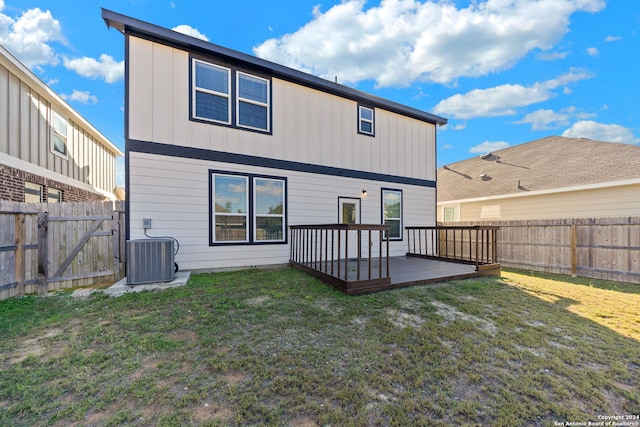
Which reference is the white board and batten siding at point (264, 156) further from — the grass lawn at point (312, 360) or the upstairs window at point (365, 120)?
the grass lawn at point (312, 360)

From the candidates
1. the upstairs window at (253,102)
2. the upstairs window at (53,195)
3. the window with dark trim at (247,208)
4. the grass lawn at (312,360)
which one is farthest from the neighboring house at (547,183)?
the upstairs window at (53,195)

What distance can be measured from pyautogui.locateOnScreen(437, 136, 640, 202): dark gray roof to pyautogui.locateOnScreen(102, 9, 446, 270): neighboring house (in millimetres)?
6141

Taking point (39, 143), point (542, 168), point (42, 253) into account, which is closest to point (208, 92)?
point (42, 253)

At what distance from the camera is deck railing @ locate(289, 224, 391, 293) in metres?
4.66

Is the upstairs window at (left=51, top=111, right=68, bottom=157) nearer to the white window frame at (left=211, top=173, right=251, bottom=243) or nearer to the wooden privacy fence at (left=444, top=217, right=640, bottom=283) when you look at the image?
the white window frame at (left=211, top=173, right=251, bottom=243)

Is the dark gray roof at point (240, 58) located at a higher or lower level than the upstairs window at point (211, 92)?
higher

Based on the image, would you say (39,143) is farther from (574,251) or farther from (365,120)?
(574,251)

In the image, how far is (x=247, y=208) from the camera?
264 inches

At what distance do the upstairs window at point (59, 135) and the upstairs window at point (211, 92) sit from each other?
20.6ft

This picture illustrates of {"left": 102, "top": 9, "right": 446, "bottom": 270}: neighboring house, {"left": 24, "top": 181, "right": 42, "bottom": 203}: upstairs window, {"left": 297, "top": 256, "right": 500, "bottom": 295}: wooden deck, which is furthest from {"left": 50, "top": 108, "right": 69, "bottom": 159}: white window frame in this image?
{"left": 297, "top": 256, "right": 500, "bottom": 295}: wooden deck

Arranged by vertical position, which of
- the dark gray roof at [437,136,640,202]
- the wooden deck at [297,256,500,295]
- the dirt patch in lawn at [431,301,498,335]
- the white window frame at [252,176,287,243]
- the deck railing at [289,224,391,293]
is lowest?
the dirt patch in lawn at [431,301,498,335]

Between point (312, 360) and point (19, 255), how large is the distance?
5686 millimetres

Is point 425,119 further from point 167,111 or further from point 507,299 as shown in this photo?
point 167,111

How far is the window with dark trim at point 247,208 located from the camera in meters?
6.41
